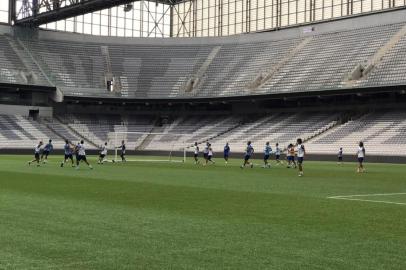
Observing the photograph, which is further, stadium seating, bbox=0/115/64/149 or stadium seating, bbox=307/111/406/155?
stadium seating, bbox=0/115/64/149

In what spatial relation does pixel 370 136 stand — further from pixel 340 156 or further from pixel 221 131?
pixel 221 131

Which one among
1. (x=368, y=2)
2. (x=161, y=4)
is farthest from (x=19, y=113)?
(x=368, y=2)

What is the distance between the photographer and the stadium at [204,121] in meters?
13.7

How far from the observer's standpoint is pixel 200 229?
39.0 feet

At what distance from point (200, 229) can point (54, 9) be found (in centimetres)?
6659

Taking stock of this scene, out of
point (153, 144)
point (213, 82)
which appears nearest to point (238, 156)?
point (153, 144)

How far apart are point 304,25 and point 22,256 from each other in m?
75.4

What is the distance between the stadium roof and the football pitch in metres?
53.4

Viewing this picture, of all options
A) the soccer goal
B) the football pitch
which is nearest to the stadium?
the football pitch

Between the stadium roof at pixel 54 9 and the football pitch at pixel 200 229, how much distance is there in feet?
175

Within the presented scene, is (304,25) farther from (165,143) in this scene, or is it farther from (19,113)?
(19,113)

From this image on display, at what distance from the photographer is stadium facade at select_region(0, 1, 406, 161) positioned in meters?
67.1

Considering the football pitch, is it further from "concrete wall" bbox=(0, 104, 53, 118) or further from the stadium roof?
"concrete wall" bbox=(0, 104, 53, 118)

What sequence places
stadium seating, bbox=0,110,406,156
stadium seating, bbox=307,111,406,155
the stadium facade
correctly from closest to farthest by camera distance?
stadium seating, bbox=307,111,406,155 < stadium seating, bbox=0,110,406,156 < the stadium facade
